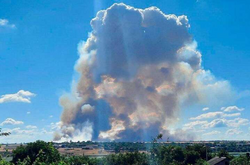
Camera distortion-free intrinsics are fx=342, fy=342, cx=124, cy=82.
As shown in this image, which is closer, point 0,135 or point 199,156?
point 0,135

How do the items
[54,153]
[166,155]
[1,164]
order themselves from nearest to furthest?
[1,164]
[54,153]
[166,155]

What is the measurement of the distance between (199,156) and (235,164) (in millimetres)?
21473

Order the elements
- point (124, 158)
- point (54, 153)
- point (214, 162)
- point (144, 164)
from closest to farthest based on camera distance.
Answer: point (54, 153) < point (214, 162) < point (144, 164) < point (124, 158)

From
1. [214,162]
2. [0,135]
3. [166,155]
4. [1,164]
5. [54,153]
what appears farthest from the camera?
[166,155]

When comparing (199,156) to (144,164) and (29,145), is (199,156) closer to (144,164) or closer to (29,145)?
(144,164)

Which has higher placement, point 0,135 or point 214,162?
point 0,135

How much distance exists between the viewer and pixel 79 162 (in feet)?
241

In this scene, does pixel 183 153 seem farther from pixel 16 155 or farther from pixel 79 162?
pixel 16 155

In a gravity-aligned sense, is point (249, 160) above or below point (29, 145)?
below

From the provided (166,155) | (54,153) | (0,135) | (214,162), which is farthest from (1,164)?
(166,155)

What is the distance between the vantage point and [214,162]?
214 ft

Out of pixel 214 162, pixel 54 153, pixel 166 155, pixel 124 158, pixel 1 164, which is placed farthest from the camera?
pixel 166 155

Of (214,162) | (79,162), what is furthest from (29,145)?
(214,162)

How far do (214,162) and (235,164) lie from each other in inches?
180
